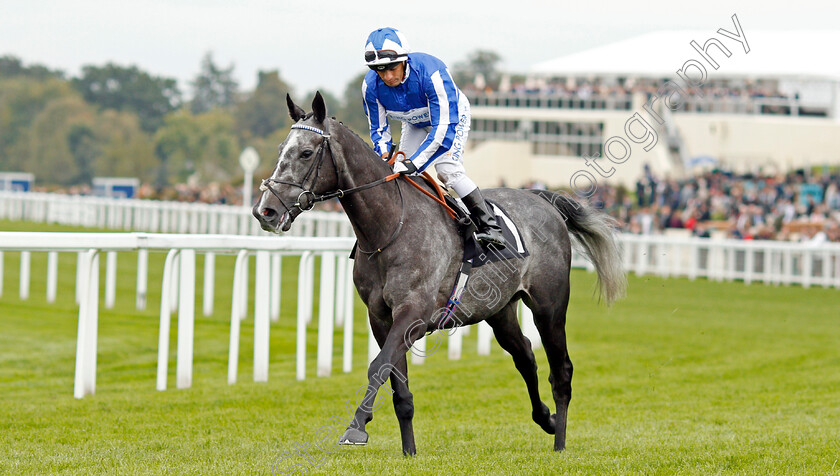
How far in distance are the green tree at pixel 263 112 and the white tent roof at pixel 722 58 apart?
50.8 m

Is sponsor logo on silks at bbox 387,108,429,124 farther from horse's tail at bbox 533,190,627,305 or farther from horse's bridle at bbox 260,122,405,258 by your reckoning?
horse's tail at bbox 533,190,627,305

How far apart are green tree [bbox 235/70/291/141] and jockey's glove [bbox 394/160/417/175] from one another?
96.7m

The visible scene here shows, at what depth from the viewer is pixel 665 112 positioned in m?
46.6

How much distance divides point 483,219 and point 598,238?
4.29 ft

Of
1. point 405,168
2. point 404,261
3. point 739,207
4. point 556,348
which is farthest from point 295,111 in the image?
point 739,207

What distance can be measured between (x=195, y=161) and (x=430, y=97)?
261 ft

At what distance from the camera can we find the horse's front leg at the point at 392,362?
465cm

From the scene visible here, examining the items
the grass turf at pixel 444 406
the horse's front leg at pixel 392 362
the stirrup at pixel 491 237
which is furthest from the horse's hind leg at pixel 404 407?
the stirrup at pixel 491 237

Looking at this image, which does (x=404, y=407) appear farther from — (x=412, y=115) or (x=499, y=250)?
(x=412, y=115)

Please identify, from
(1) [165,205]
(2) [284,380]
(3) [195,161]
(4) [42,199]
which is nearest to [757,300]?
(2) [284,380]

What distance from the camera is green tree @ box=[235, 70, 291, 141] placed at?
102 meters

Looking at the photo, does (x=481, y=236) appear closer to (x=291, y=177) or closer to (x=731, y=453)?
(x=291, y=177)

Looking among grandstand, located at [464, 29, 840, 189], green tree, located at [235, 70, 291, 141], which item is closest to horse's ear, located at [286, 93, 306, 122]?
grandstand, located at [464, 29, 840, 189]

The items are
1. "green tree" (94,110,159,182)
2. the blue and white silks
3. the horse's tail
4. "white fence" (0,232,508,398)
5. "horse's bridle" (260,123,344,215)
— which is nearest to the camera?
"horse's bridle" (260,123,344,215)
